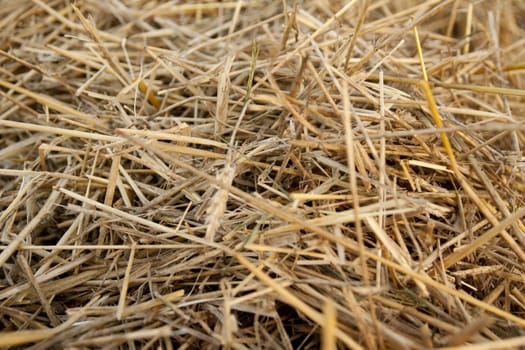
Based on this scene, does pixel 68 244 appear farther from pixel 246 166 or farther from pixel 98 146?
pixel 246 166

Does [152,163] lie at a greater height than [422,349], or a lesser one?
greater

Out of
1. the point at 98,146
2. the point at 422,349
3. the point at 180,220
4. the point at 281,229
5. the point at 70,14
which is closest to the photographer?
the point at 422,349

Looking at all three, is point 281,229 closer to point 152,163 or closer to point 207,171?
point 207,171

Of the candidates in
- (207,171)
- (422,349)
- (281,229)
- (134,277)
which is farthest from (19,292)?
(422,349)

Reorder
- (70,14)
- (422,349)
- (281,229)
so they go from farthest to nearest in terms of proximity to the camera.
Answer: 1. (70,14)
2. (281,229)
3. (422,349)

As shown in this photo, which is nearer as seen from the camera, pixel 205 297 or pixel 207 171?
pixel 205 297

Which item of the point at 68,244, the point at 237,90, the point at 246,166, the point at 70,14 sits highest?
the point at 70,14
